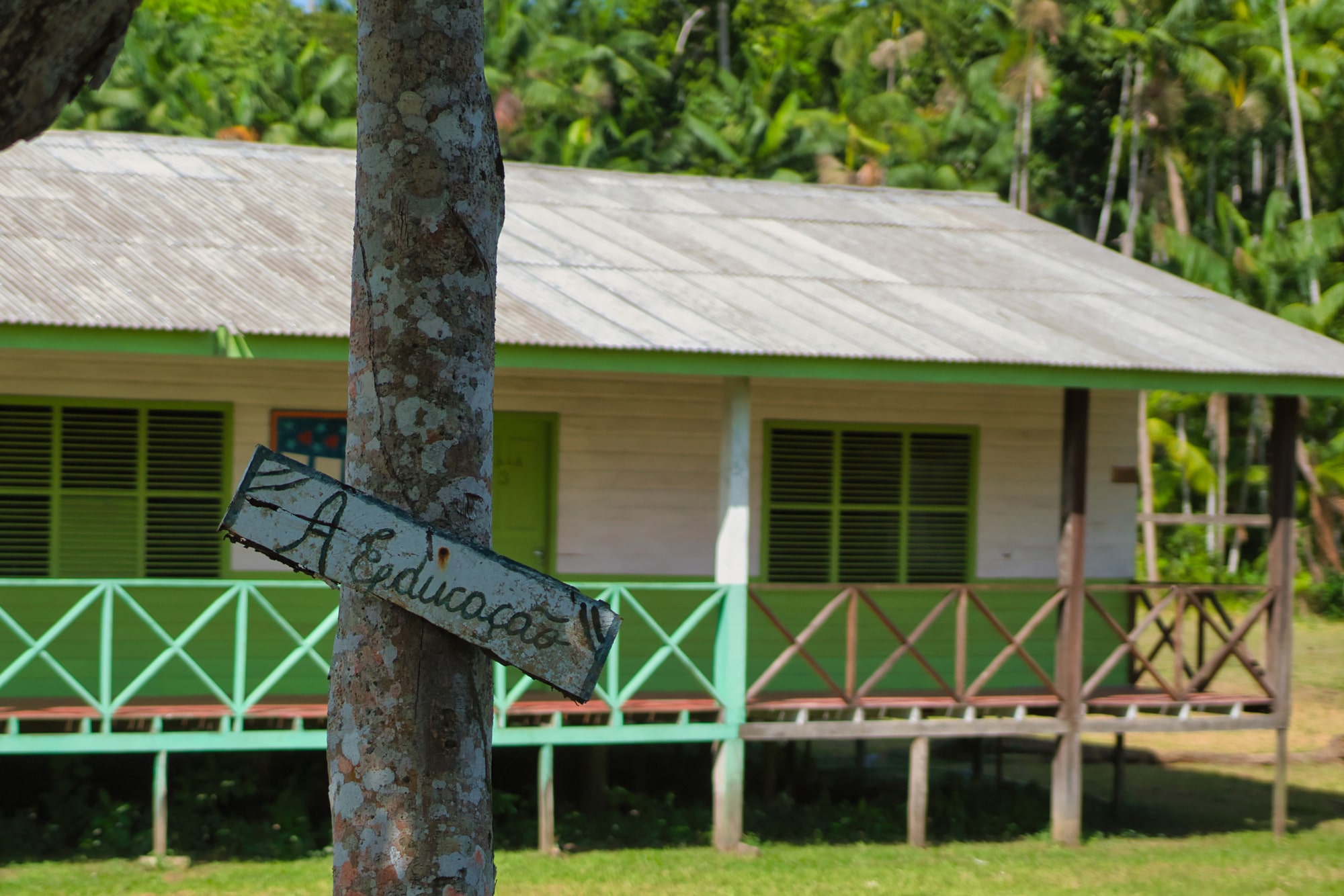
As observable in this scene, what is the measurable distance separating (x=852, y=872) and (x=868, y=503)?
290 centimetres

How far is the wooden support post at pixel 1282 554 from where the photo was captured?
37.4ft

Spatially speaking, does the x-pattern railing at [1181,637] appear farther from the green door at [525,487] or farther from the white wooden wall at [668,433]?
the green door at [525,487]

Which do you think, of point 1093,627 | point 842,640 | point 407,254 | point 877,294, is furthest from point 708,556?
point 407,254

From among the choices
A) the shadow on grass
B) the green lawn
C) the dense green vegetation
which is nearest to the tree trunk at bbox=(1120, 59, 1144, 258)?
the dense green vegetation

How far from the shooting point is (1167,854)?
11070 mm

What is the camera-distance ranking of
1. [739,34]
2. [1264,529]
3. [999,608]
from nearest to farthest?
[999,608] → [1264,529] → [739,34]

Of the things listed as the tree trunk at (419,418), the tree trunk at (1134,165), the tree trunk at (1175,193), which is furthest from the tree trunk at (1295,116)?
the tree trunk at (419,418)

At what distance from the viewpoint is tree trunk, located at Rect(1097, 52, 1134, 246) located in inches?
1109

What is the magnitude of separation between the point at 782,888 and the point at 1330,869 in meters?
3.74

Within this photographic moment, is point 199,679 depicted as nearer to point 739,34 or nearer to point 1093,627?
point 1093,627

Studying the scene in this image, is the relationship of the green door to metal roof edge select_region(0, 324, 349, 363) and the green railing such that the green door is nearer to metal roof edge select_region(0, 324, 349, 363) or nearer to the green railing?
the green railing

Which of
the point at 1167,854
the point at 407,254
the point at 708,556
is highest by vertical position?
the point at 407,254

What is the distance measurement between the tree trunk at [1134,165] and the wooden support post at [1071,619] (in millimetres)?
17050

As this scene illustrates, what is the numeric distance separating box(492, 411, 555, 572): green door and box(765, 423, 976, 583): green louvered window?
5.18 ft
